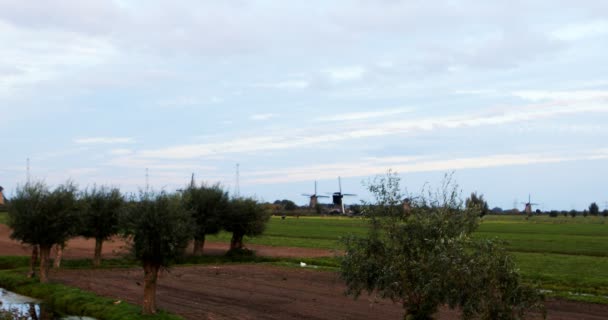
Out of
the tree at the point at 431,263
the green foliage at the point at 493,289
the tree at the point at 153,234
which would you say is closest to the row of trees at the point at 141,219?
the tree at the point at 153,234

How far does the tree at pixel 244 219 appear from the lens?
57.5 m

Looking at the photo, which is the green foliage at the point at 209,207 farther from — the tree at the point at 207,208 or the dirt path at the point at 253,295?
the dirt path at the point at 253,295

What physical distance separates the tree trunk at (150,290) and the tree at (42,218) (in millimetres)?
12161

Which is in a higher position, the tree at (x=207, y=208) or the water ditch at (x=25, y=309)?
the tree at (x=207, y=208)

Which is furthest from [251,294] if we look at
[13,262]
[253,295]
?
[13,262]

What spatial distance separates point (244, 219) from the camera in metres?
57.5

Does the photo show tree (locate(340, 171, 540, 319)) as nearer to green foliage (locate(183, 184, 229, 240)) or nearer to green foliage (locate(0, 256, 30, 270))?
green foliage (locate(0, 256, 30, 270))

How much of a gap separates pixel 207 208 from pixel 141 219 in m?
30.8

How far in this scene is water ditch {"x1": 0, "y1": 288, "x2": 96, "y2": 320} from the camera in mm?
26544

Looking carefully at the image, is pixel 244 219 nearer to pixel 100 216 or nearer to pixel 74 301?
pixel 100 216

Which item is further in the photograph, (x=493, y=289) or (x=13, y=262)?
(x=13, y=262)

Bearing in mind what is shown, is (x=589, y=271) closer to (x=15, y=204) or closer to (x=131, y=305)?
(x=131, y=305)

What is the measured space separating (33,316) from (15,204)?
11303 millimetres

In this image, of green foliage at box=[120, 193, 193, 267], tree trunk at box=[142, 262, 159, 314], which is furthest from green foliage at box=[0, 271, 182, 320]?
green foliage at box=[120, 193, 193, 267]
